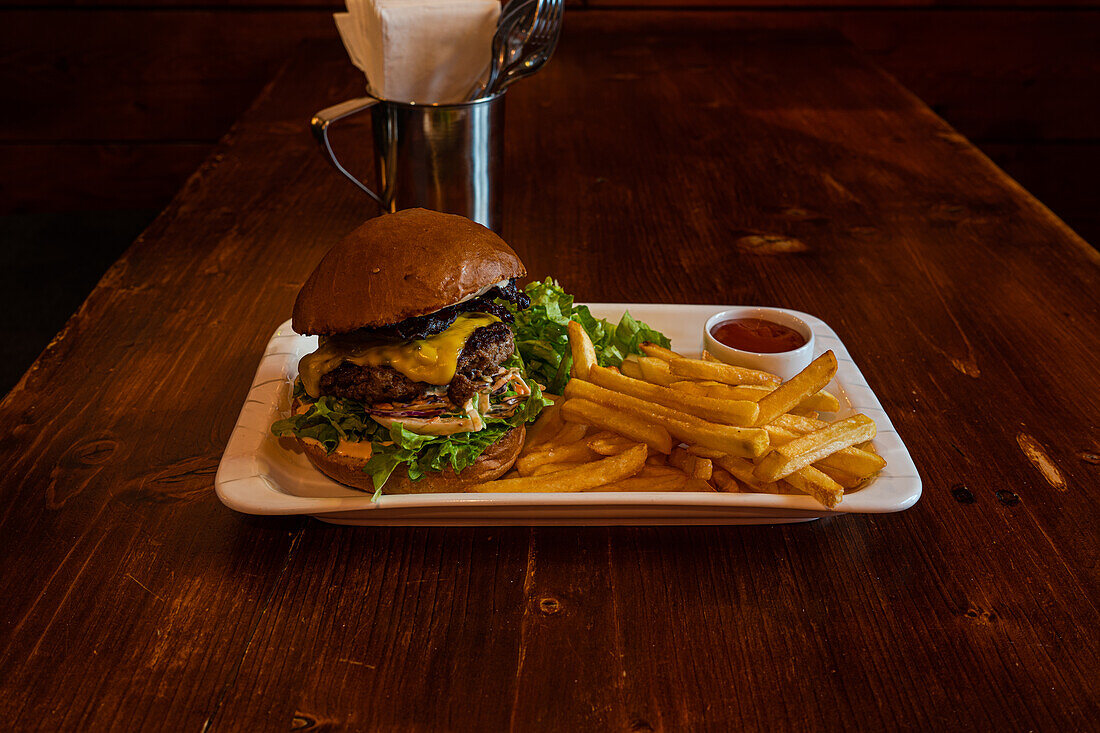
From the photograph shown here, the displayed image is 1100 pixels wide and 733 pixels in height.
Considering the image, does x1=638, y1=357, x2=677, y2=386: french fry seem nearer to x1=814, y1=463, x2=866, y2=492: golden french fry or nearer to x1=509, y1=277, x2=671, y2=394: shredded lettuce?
x1=509, y1=277, x2=671, y2=394: shredded lettuce

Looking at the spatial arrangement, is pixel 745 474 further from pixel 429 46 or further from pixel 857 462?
pixel 429 46

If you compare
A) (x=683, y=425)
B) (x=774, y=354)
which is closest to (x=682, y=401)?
(x=683, y=425)

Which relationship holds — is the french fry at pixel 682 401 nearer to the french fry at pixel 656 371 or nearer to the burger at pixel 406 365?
the french fry at pixel 656 371

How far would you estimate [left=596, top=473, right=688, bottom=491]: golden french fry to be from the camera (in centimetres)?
137

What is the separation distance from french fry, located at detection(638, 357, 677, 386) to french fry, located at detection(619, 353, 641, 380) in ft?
0.15

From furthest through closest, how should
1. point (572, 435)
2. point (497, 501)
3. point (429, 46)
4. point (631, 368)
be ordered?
point (429, 46)
point (631, 368)
point (572, 435)
point (497, 501)

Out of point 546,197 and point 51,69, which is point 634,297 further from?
point 51,69

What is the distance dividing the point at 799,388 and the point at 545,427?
1.40ft

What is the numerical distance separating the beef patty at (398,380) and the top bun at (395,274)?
72mm

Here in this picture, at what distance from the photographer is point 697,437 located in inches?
52.6

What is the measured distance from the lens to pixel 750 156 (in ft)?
9.68

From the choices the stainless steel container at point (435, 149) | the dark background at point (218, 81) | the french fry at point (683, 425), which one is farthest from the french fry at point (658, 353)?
the dark background at point (218, 81)

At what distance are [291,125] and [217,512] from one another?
2107mm

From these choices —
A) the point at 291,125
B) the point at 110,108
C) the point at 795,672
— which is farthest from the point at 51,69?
the point at 795,672
